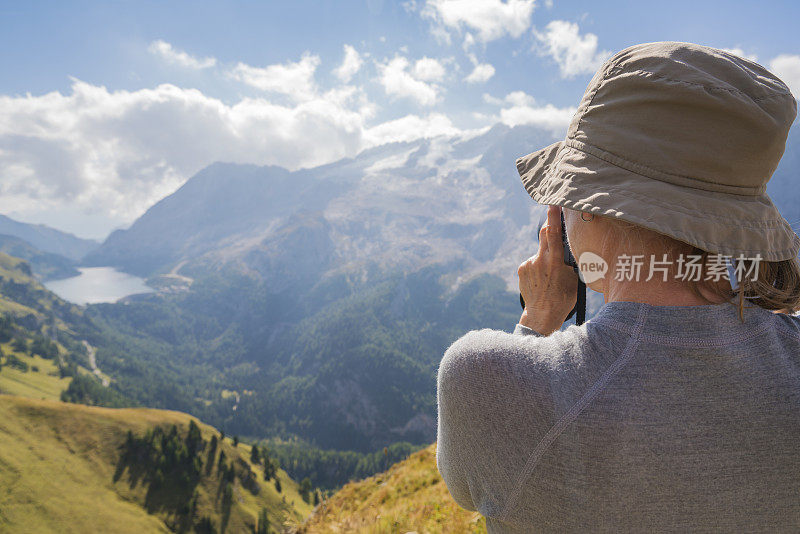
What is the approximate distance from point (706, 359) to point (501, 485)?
75 centimetres

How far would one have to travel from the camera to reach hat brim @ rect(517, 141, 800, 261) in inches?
49.9

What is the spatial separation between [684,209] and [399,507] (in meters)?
6.54

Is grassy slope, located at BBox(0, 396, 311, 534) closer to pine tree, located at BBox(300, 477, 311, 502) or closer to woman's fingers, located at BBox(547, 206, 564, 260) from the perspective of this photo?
pine tree, located at BBox(300, 477, 311, 502)

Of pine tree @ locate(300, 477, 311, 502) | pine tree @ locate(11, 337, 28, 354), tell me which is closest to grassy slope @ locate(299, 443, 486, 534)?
pine tree @ locate(300, 477, 311, 502)

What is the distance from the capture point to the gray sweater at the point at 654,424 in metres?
1.16

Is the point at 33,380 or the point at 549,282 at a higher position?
the point at 549,282

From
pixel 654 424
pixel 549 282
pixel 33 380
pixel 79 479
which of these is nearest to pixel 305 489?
pixel 79 479

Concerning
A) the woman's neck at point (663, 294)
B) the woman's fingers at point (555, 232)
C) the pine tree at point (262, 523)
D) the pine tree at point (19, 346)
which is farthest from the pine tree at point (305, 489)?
the pine tree at point (19, 346)

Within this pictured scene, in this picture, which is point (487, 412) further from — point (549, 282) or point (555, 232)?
point (555, 232)

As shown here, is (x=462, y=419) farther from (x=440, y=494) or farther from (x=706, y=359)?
(x=440, y=494)

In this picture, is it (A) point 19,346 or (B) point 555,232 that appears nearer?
(B) point 555,232

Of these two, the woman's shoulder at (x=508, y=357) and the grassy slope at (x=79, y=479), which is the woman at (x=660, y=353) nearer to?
the woman's shoulder at (x=508, y=357)

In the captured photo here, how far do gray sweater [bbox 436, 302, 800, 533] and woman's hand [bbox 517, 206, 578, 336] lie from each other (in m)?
0.50

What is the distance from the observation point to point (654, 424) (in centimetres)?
116
